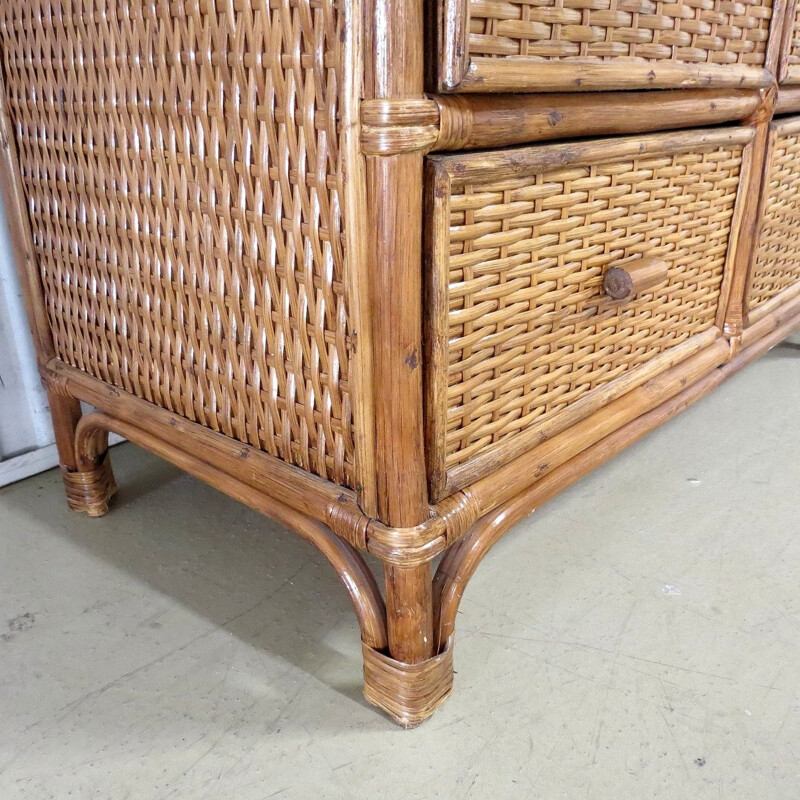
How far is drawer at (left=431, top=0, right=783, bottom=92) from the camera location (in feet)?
1.66

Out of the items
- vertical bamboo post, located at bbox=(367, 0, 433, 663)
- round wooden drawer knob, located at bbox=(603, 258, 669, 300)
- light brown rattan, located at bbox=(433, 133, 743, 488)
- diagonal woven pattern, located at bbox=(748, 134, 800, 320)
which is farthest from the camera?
diagonal woven pattern, located at bbox=(748, 134, 800, 320)

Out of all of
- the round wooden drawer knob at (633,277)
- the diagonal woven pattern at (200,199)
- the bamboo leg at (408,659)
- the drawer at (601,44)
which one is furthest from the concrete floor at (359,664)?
the drawer at (601,44)

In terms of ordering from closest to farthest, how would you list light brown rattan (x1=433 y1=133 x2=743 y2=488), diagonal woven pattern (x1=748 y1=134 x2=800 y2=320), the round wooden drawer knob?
light brown rattan (x1=433 y1=133 x2=743 y2=488)
the round wooden drawer knob
diagonal woven pattern (x1=748 y1=134 x2=800 y2=320)

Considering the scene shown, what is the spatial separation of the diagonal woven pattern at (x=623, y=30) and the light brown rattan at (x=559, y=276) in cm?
9

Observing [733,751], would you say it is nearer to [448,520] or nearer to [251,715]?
[448,520]

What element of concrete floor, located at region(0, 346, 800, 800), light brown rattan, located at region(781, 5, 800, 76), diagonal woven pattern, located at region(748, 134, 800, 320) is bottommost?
concrete floor, located at region(0, 346, 800, 800)

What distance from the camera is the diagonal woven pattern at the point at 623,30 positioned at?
1.74 feet

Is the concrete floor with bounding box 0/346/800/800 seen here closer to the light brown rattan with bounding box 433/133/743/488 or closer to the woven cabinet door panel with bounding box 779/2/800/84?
the light brown rattan with bounding box 433/133/743/488

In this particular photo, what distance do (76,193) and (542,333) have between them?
505 millimetres

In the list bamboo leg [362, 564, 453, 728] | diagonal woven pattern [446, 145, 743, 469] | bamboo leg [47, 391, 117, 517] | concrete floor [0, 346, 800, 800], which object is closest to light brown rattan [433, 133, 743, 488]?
diagonal woven pattern [446, 145, 743, 469]

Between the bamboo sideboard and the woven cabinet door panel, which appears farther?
the woven cabinet door panel

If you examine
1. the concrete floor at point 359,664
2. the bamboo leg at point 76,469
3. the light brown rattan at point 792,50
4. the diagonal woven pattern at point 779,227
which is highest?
the light brown rattan at point 792,50

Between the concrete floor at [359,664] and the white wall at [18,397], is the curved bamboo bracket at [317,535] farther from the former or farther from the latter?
the white wall at [18,397]

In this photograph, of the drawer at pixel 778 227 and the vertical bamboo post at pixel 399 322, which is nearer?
the vertical bamboo post at pixel 399 322
